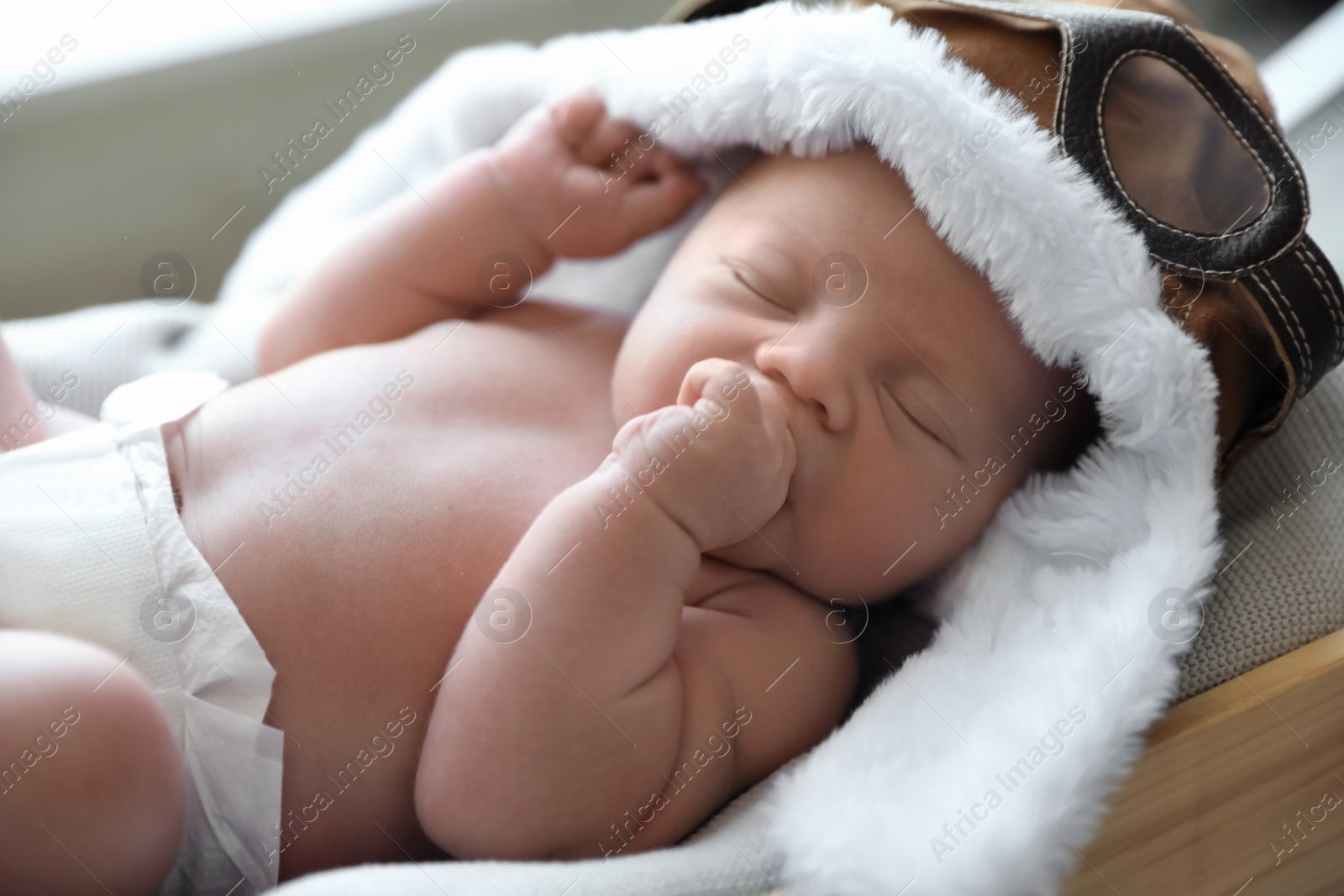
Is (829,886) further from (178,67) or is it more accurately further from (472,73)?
(178,67)

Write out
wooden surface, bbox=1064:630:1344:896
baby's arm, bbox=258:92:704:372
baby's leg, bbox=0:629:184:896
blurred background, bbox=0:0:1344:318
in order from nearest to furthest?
baby's leg, bbox=0:629:184:896, wooden surface, bbox=1064:630:1344:896, baby's arm, bbox=258:92:704:372, blurred background, bbox=0:0:1344:318

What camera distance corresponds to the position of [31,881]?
65 cm

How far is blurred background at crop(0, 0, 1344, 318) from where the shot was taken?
152 cm

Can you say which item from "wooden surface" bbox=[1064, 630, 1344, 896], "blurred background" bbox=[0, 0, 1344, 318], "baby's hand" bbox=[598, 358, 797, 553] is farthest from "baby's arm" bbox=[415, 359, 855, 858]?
"blurred background" bbox=[0, 0, 1344, 318]

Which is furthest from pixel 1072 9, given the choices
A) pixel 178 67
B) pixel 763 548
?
pixel 178 67

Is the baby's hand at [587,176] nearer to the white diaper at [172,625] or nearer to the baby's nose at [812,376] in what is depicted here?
the baby's nose at [812,376]

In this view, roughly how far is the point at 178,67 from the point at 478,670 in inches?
51.6

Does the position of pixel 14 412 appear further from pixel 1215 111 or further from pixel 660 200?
pixel 1215 111

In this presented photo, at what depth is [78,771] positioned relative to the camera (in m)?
0.65

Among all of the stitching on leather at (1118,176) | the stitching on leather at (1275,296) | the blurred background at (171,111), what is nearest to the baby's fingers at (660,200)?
the stitching on leather at (1118,176)

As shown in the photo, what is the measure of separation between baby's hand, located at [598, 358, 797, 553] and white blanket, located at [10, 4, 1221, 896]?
0.60 feet

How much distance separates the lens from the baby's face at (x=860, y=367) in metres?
0.88

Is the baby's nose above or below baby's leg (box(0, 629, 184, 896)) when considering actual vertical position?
above

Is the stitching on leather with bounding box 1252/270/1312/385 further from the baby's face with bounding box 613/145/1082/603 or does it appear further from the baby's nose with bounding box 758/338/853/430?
the baby's nose with bounding box 758/338/853/430
